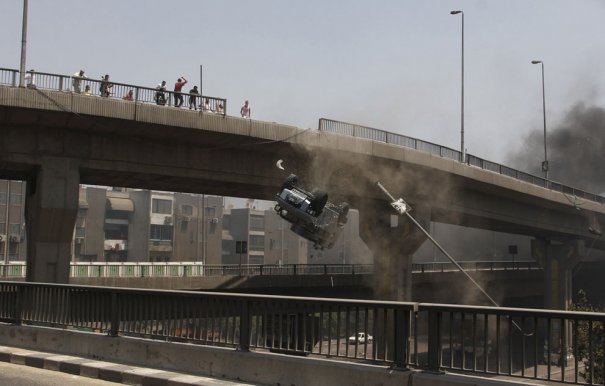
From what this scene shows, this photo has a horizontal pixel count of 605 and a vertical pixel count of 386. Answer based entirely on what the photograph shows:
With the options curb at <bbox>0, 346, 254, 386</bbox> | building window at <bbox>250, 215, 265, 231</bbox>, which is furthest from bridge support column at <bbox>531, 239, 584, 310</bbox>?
building window at <bbox>250, 215, 265, 231</bbox>

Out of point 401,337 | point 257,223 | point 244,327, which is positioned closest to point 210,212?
point 257,223

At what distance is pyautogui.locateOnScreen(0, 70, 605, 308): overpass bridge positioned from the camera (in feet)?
74.7

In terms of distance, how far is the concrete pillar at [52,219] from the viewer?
75.7ft

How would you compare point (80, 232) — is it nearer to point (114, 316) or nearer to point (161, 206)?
point (161, 206)

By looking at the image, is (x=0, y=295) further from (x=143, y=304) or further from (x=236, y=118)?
(x=236, y=118)

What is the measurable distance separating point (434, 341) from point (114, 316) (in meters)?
5.64

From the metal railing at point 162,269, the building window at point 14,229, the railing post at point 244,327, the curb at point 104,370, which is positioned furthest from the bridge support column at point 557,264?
the building window at point 14,229

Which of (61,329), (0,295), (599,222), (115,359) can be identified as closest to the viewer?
(115,359)

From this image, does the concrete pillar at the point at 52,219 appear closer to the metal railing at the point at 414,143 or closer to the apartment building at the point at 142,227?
the metal railing at the point at 414,143

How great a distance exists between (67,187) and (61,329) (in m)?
12.6

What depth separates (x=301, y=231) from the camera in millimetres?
22969

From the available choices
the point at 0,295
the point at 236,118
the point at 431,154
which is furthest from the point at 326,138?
the point at 0,295

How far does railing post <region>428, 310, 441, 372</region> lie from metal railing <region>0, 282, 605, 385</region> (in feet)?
0.04

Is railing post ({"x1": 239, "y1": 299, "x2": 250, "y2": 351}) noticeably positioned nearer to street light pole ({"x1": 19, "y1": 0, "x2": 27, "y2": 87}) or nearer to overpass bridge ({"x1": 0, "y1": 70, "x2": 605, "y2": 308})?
overpass bridge ({"x1": 0, "y1": 70, "x2": 605, "y2": 308})
